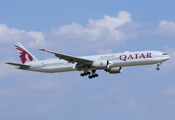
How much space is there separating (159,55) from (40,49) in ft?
66.9

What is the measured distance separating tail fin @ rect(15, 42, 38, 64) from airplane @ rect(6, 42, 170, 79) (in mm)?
765

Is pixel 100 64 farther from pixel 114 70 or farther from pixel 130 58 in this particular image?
pixel 114 70

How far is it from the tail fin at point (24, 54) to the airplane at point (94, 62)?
→ 0.77m

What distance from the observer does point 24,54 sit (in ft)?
218

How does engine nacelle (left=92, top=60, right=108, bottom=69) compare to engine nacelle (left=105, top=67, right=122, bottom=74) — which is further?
engine nacelle (left=105, top=67, right=122, bottom=74)

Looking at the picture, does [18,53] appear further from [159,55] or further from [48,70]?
[159,55]

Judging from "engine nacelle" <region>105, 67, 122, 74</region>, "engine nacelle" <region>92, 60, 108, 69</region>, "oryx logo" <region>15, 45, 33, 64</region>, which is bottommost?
"engine nacelle" <region>105, 67, 122, 74</region>

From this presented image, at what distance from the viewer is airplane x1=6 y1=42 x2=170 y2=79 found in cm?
5634

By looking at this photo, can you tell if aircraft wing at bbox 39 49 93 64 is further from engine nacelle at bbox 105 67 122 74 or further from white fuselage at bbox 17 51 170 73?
engine nacelle at bbox 105 67 122 74

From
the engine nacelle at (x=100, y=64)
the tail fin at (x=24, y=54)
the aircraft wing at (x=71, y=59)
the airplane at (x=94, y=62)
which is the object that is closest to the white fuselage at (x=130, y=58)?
the airplane at (x=94, y=62)

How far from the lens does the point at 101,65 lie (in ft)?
187

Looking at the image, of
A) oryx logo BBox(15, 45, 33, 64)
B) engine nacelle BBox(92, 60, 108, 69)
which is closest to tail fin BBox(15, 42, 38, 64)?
oryx logo BBox(15, 45, 33, 64)

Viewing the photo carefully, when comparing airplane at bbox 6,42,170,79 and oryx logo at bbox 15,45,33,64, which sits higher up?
oryx logo at bbox 15,45,33,64

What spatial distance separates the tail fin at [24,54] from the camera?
65375 mm
